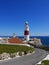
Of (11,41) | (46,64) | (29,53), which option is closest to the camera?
(46,64)

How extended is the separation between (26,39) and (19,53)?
1583 inches

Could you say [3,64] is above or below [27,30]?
below

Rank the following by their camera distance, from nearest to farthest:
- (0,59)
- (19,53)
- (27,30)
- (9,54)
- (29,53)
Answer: (0,59) < (9,54) < (19,53) < (29,53) < (27,30)

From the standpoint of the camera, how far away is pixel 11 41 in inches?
2014

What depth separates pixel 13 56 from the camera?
26.2 metres

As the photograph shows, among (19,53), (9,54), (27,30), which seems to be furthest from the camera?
(27,30)

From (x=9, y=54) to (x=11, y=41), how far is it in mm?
25606

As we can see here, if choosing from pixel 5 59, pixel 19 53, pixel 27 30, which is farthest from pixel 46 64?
pixel 27 30

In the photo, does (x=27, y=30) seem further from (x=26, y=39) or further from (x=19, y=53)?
(x=19, y=53)

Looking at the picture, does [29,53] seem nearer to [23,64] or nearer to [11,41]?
[23,64]

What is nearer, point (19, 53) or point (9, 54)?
point (9, 54)

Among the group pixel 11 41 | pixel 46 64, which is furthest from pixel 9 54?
pixel 11 41

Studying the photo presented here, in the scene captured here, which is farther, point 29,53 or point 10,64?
point 29,53

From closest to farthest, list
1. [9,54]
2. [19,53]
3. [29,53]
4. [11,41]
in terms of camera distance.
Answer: [9,54], [19,53], [29,53], [11,41]
